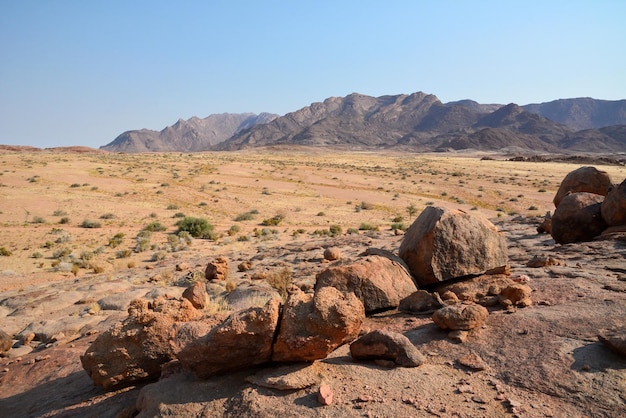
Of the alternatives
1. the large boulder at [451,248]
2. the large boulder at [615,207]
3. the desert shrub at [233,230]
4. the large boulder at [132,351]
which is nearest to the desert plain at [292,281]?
the desert shrub at [233,230]

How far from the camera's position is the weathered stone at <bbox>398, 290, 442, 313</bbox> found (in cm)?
694

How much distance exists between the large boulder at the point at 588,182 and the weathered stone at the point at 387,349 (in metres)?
11.5

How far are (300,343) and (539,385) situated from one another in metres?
2.72

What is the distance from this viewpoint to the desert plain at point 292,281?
4.64 m

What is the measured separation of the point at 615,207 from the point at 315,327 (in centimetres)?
918

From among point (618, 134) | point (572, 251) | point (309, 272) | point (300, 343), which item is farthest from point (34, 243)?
point (618, 134)

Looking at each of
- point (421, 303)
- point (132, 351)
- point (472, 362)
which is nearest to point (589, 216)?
point (421, 303)

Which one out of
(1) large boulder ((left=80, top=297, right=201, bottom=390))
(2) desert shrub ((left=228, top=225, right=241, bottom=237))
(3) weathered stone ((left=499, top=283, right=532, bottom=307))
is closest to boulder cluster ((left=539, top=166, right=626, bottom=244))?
(3) weathered stone ((left=499, top=283, right=532, bottom=307))

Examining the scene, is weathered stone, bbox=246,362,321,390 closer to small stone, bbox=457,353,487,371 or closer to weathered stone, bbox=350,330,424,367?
weathered stone, bbox=350,330,424,367

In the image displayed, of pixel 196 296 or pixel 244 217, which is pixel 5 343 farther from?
pixel 244 217

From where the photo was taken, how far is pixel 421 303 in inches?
273

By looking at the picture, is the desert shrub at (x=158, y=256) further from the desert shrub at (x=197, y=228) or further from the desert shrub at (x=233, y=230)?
the desert shrub at (x=233, y=230)

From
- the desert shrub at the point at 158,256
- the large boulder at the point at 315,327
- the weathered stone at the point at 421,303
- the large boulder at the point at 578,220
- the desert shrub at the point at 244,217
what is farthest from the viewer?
the desert shrub at the point at 244,217

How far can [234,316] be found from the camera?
5.35m
